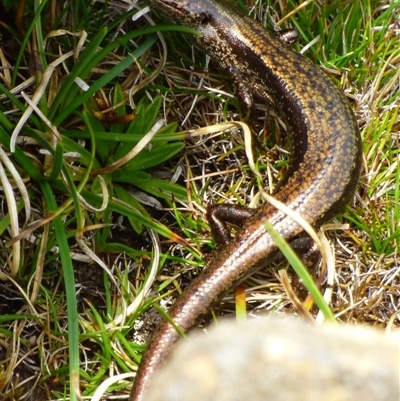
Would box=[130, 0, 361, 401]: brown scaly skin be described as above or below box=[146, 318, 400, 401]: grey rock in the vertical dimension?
below

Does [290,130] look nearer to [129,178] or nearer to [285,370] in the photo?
[129,178]

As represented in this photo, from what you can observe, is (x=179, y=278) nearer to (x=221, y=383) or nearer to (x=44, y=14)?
(x=44, y=14)

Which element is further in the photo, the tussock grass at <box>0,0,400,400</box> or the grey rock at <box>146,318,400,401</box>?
the tussock grass at <box>0,0,400,400</box>

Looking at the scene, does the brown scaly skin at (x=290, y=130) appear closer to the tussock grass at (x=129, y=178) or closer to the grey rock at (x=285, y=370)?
the tussock grass at (x=129, y=178)

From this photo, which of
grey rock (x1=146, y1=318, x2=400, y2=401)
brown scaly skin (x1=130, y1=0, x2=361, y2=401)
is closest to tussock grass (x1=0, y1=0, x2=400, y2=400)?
brown scaly skin (x1=130, y1=0, x2=361, y2=401)

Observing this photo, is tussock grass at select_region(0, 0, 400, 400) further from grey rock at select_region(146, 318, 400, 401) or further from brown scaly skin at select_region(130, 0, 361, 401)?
grey rock at select_region(146, 318, 400, 401)
